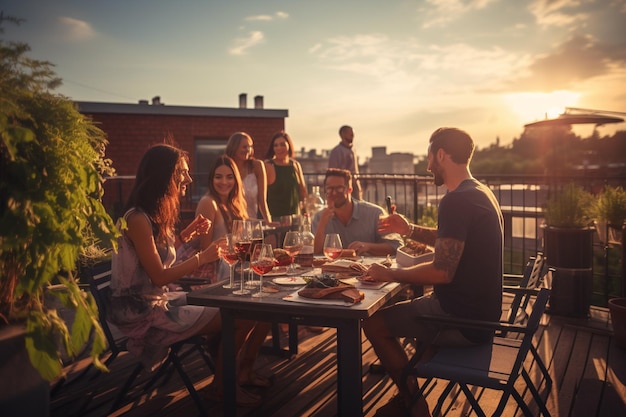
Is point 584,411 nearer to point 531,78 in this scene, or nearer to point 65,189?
point 65,189

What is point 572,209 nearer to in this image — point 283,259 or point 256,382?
point 283,259

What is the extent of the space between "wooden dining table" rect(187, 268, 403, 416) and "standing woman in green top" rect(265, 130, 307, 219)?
3.18m

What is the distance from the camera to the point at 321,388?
325cm

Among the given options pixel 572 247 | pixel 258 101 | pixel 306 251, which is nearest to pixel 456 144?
pixel 306 251

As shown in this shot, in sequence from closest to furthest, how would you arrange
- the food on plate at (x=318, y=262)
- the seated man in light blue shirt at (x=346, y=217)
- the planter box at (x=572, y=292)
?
the food on plate at (x=318, y=262) < the seated man in light blue shirt at (x=346, y=217) < the planter box at (x=572, y=292)

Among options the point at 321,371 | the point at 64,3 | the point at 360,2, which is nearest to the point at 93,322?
the point at 321,371

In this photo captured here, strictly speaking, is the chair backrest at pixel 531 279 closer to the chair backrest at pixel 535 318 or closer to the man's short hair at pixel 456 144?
the chair backrest at pixel 535 318

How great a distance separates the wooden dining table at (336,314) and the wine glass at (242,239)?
0.13 m

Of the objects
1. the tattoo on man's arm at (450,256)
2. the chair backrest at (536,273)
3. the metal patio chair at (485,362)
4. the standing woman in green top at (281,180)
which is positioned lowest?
the metal patio chair at (485,362)

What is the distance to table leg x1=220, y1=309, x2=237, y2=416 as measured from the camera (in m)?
2.46

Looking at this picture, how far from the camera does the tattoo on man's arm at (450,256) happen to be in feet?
7.85

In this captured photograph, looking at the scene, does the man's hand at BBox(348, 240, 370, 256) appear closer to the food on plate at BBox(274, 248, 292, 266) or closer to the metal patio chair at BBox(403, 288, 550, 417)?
the food on plate at BBox(274, 248, 292, 266)

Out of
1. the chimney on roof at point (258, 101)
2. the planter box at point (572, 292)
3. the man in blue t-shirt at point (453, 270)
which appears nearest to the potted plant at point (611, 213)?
the planter box at point (572, 292)

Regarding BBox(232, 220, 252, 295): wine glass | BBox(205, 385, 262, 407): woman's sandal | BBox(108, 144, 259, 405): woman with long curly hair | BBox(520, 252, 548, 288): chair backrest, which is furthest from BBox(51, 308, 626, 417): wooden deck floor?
BBox(232, 220, 252, 295): wine glass
